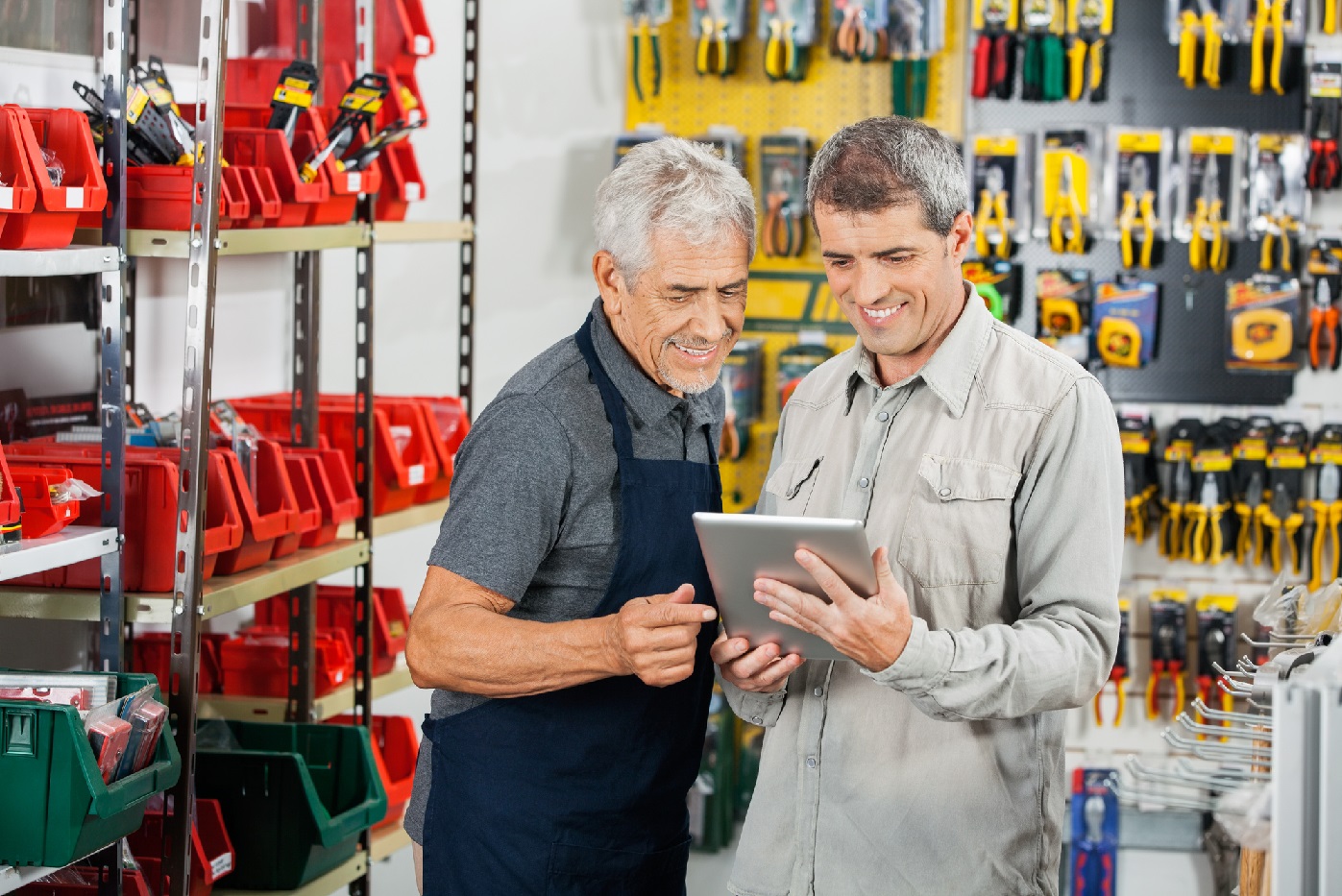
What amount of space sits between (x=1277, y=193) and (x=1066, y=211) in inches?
26.1

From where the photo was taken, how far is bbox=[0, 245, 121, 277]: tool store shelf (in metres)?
2.43

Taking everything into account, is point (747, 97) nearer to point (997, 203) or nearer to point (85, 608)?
point (997, 203)

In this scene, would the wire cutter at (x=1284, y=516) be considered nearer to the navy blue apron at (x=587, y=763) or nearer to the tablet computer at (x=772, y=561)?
the navy blue apron at (x=587, y=763)

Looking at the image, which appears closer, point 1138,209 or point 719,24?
point 1138,209

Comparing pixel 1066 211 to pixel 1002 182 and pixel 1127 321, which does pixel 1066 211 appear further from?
pixel 1127 321

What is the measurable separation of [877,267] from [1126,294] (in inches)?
132

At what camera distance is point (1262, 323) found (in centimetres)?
504

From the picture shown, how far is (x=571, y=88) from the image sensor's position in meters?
5.69

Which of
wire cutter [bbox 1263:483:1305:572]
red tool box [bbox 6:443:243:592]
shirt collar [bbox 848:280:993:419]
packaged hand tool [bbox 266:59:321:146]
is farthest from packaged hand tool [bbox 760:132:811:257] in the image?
shirt collar [bbox 848:280:993:419]

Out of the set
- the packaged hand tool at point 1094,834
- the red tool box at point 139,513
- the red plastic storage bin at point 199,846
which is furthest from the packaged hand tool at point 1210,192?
the red plastic storage bin at point 199,846

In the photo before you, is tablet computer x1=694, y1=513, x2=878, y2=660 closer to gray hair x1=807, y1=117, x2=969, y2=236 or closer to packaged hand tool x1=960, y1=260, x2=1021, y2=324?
gray hair x1=807, y1=117, x2=969, y2=236

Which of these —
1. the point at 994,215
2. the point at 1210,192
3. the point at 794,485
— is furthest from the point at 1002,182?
the point at 794,485

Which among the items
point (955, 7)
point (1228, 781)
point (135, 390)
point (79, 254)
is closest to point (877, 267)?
point (1228, 781)

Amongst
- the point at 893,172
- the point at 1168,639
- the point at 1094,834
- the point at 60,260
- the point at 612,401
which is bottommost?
the point at 1094,834
